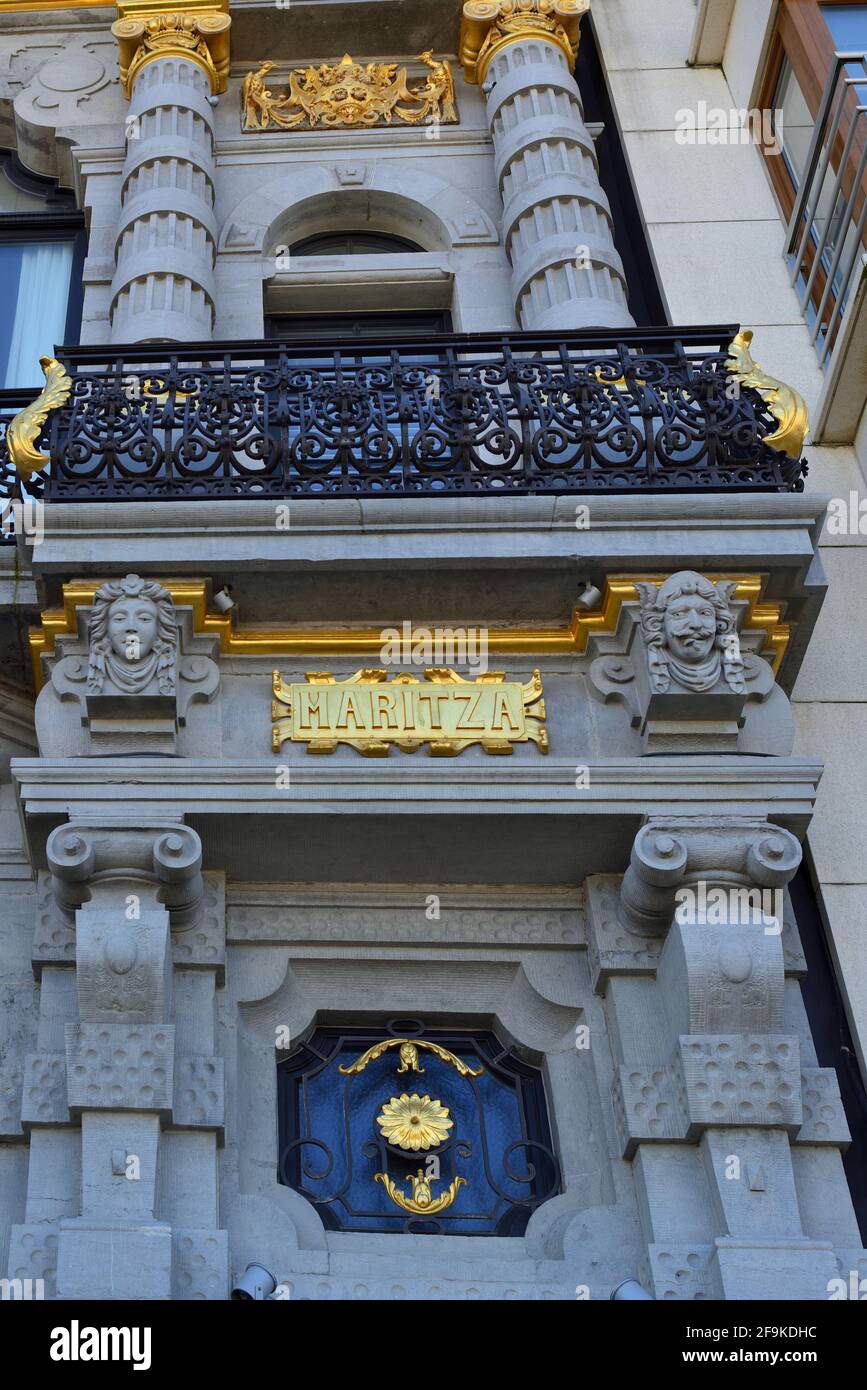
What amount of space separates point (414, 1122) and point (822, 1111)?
6.05ft

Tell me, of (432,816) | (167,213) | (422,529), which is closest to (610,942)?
(432,816)

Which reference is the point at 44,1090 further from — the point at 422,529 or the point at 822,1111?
the point at 822,1111

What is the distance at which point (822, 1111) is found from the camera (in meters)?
8.92

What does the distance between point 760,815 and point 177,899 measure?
2717 millimetres

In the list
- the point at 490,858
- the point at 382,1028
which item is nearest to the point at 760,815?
the point at 490,858

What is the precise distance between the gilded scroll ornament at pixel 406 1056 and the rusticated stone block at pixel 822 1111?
5.13ft

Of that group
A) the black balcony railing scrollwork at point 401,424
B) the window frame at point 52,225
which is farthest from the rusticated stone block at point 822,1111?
the window frame at point 52,225

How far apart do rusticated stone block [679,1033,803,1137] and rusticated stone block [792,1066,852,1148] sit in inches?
5.9

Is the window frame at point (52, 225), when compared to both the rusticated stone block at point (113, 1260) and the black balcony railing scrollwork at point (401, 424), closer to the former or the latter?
the black balcony railing scrollwork at point (401, 424)

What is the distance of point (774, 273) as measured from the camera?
13.6 metres

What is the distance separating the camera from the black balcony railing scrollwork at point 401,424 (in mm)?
10398

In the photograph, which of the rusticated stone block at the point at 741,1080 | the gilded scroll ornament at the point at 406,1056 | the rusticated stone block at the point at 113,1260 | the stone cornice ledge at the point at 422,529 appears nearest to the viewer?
the rusticated stone block at the point at 113,1260

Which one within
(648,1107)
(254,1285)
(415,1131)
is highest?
(415,1131)

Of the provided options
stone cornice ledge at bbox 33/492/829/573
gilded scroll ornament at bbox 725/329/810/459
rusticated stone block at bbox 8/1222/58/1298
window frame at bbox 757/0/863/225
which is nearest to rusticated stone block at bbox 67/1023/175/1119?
rusticated stone block at bbox 8/1222/58/1298
